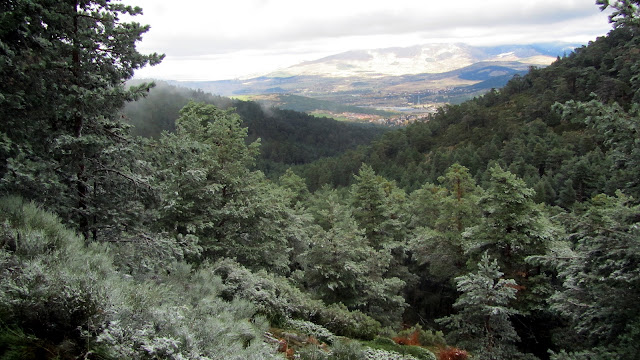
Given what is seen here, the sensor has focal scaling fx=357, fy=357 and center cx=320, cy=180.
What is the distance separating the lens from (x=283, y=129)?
177m

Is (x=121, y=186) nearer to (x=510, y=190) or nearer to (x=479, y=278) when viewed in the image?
(x=479, y=278)

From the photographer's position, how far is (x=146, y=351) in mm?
3240

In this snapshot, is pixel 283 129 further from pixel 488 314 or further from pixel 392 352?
pixel 392 352

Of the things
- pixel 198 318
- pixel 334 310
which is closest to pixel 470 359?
pixel 334 310

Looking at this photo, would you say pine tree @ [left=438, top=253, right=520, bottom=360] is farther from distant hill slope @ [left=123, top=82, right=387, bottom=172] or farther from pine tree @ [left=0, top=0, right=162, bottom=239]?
distant hill slope @ [left=123, top=82, right=387, bottom=172]

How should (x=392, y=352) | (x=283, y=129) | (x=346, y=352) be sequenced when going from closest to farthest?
(x=346, y=352) → (x=392, y=352) → (x=283, y=129)

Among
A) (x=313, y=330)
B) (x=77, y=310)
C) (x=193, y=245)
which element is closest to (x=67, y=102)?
(x=193, y=245)

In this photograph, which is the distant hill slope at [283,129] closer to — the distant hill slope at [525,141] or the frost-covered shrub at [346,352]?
the distant hill slope at [525,141]

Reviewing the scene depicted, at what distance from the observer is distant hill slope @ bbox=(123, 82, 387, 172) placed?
500 feet

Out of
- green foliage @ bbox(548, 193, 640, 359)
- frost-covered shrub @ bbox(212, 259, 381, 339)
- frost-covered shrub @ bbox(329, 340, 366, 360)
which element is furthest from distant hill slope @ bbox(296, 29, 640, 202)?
frost-covered shrub @ bbox(329, 340, 366, 360)

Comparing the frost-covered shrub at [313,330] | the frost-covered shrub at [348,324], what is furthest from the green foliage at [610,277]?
the frost-covered shrub at [313,330]

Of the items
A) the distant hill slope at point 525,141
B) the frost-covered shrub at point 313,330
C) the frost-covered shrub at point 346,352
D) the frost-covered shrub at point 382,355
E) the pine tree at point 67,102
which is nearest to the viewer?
the pine tree at point 67,102

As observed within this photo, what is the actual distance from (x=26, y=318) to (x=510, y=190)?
43.5 feet

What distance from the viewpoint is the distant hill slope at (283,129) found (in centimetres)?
15225
